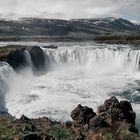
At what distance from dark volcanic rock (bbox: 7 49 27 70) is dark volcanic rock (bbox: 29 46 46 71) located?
246cm

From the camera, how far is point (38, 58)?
6800 cm

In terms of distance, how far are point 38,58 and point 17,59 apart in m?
6.98

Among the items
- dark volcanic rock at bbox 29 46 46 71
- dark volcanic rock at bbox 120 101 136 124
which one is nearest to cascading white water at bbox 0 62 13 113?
dark volcanic rock at bbox 29 46 46 71

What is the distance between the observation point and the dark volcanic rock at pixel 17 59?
59259 mm

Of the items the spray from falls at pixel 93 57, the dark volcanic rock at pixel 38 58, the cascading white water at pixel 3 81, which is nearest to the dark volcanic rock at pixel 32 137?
the cascading white water at pixel 3 81

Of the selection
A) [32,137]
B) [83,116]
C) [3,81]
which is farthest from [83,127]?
[3,81]

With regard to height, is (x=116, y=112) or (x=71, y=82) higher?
(x=116, y=112)

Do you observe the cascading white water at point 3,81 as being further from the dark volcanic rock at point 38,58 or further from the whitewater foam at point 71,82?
the dark volcanic rock at point 38,58

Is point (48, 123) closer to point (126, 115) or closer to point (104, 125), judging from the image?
point (104, 125)

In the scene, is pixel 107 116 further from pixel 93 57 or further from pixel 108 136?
pixel 93 57

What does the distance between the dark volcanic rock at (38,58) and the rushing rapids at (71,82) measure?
0.44m

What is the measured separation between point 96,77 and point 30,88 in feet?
49.9

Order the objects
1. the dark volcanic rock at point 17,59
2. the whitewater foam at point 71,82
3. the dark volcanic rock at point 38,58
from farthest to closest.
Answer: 1. the dark volcanic rock at point 38,58
2. the dark volcanic rock at point 17,59
3. the whitewater foam at point 71,82

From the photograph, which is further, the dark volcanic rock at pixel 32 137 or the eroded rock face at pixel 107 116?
the eroded rock face at pixel 107 116
